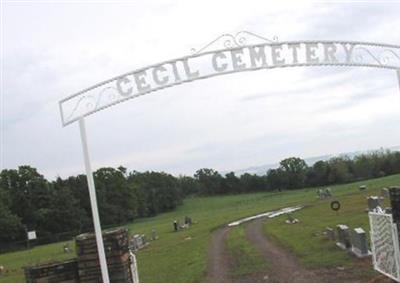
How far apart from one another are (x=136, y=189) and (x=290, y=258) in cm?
7816

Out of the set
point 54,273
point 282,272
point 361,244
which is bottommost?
point 282,272

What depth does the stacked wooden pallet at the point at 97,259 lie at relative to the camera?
412 inches

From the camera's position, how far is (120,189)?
3666 inches

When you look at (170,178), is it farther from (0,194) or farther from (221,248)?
(221,248)

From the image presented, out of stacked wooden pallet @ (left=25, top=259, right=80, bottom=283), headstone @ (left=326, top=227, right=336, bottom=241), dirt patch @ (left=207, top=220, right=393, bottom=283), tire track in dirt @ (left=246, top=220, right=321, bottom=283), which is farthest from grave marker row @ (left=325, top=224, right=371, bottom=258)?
stacked wooden pallet @ (left=25, top=259, right=80, bottom=283)

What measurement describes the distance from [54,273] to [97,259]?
2.33 feet

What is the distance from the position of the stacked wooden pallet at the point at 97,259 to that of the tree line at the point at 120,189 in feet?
224

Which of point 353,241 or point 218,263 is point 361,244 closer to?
point 353,241

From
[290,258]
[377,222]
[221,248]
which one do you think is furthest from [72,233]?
[377,222]

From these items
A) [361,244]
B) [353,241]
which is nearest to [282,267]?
[353,241]

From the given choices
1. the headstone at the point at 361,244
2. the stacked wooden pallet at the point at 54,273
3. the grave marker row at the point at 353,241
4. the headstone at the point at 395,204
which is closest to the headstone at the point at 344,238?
the grave marker row at the point at 353,241

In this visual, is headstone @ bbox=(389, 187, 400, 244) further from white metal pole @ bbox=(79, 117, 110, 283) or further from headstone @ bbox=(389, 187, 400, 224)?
white metal pole @ bbox=(79, 117, 110, 283)

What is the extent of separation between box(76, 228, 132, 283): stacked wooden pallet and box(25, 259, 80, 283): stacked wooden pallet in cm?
11

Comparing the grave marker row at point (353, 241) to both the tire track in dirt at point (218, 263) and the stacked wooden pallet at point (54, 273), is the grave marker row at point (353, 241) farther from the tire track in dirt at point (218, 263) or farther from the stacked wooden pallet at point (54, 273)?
the stacked wooden pallet at point (54, 273)
